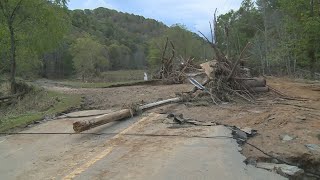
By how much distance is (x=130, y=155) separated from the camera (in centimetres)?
762

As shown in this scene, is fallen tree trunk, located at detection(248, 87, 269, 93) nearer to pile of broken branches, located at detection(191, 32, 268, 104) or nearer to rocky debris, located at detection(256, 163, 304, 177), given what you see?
pile of broken branches, located at detection(191, 32, 268, 104)

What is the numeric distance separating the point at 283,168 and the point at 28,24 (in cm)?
1967

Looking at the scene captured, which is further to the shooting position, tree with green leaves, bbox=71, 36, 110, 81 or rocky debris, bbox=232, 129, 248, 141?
tree with green leaves, bbox=71, 36, 110, 81

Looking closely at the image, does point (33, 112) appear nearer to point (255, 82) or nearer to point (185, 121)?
point (185, 121)

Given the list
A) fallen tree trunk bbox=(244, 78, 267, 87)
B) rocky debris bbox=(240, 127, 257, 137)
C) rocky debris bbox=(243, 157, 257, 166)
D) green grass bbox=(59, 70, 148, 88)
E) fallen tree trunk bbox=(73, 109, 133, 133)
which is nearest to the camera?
rocky debris bbox=(243, 157, 257, 166)

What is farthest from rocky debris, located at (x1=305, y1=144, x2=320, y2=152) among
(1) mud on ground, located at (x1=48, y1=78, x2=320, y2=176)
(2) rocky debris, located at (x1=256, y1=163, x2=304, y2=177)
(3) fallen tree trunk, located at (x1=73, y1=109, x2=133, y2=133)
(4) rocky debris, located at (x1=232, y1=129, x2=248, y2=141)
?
(3) fallen tree trunk, located at (x1=73, y1=109, x2=133, y2=133)

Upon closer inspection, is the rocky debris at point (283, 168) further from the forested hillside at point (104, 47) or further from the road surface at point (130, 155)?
the forested hillside at point (104, 47)

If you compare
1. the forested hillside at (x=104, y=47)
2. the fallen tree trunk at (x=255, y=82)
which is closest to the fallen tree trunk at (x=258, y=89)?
the fallen tree trunk at (x=255, y=82)

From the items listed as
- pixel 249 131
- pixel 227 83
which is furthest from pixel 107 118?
pixel 227 83

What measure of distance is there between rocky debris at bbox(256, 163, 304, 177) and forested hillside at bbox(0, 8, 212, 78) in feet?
67.7

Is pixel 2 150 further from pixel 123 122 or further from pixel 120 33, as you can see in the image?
pixel 120 33

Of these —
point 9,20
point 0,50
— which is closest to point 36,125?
point 9,20

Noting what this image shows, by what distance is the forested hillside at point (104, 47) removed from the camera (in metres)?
45.9

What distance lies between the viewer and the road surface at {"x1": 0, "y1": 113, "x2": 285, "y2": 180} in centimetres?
652
